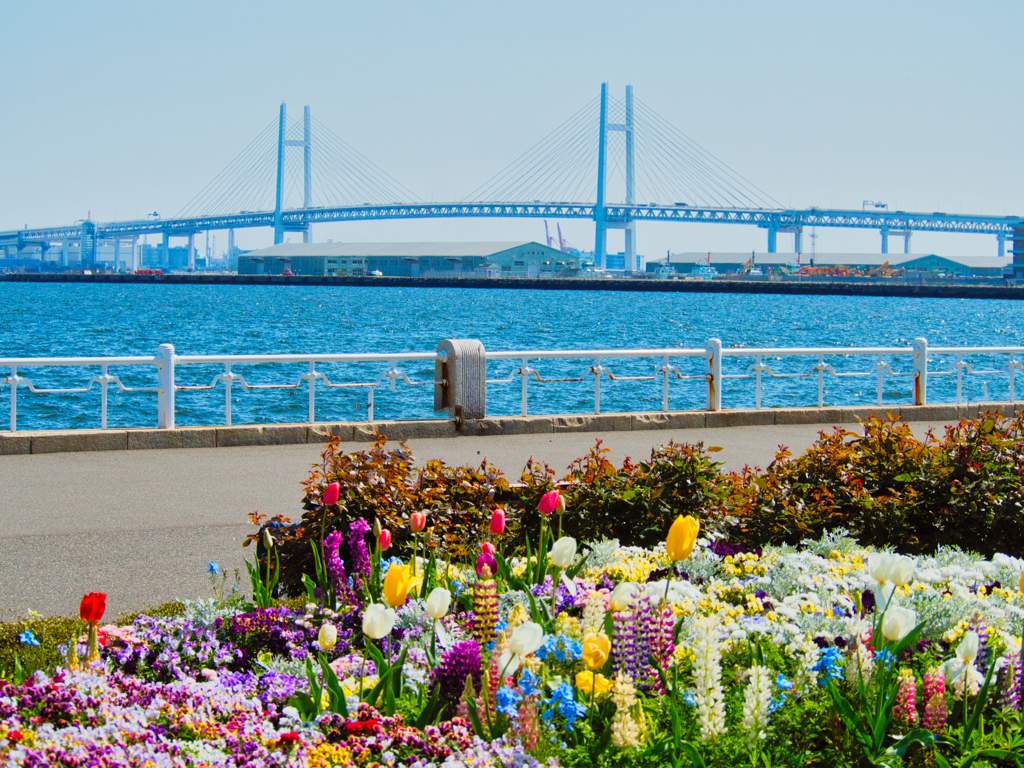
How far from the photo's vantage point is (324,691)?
318cm

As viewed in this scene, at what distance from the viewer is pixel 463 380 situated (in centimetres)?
1073

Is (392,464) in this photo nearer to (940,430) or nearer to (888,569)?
(888,569)

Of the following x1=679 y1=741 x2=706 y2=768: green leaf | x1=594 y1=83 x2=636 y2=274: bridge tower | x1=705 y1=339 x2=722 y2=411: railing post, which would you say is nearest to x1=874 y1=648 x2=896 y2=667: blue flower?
x1=679 y1=741 x2=706 y2=768: green leaf

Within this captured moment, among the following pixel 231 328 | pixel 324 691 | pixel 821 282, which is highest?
pixel 821 282

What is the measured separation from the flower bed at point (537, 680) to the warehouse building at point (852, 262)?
453ft

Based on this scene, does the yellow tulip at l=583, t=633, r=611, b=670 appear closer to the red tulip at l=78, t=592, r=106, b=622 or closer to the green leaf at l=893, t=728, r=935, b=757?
the green leaf at l=893, t=728, r=935, b=757

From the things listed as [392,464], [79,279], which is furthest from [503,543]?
[79,279]

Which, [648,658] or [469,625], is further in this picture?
[469,625]

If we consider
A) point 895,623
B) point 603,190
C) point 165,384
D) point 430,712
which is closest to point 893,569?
point 895,623

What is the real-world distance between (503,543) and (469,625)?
5.37 ft

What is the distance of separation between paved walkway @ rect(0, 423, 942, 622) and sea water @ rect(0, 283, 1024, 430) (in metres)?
1.75

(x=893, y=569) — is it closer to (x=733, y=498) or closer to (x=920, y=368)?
(x=733, y=498)

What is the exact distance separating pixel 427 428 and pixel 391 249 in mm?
132236

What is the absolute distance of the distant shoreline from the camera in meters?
106
